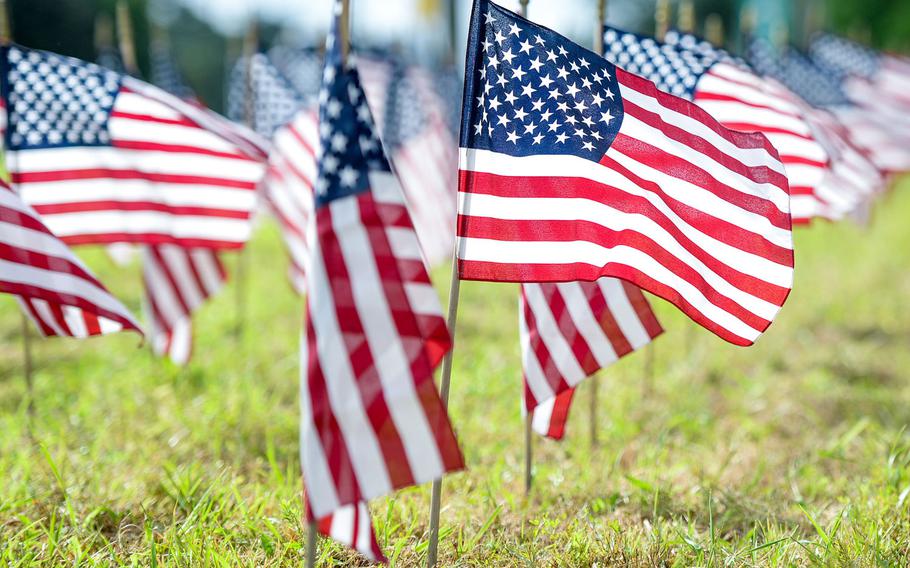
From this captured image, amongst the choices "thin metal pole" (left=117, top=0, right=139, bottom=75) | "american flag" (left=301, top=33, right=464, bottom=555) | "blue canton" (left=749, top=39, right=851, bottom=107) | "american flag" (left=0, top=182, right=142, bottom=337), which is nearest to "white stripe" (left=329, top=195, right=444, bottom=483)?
"american flag" (left=301, top=33, right=464, bottom=555)

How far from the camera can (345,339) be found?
257cm

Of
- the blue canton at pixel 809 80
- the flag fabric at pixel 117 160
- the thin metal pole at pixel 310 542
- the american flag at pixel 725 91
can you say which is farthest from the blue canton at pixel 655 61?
the blue canton at pixel 809 80

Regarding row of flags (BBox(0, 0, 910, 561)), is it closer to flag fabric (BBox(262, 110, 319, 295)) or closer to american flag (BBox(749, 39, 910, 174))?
flag fabric (BBox(262, 110, 319, 295))

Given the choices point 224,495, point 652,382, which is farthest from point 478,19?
point 652,382


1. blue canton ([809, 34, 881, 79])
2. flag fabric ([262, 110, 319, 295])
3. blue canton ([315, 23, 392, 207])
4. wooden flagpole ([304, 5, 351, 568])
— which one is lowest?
flag fabric ([262, 110, 319, 295])

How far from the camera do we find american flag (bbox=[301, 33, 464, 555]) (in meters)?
2.54

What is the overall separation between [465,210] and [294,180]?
3151 mm

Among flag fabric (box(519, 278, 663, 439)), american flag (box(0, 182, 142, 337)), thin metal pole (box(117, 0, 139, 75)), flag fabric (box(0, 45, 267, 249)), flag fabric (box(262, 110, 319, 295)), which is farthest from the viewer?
thin metal pole (box(117, 0, 139, 75))

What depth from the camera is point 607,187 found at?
10.7 feet

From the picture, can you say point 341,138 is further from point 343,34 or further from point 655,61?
point 655,61

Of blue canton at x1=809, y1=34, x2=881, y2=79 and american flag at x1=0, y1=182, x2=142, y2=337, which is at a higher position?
blue canton at x1=809, y1=34, x2=881, y2=79

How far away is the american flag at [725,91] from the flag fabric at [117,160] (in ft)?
6.80

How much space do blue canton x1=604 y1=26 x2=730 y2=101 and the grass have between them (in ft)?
6.17

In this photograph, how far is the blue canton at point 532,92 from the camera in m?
3.15
